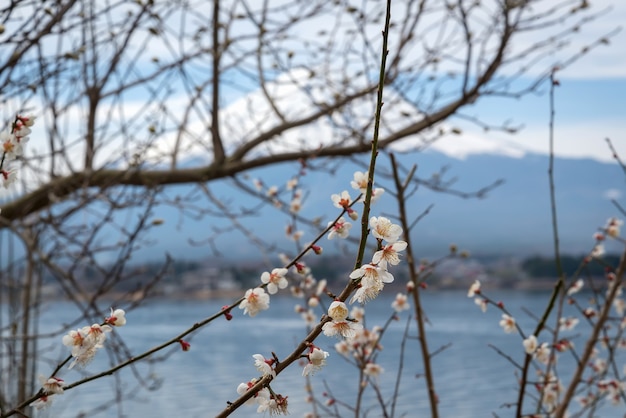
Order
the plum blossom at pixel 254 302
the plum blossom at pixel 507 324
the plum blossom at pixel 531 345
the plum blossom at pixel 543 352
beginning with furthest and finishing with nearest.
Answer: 1. the plum blossom at pixel 507 324
2. the plum blossom at pixel 543 352
3. the plum blossom at pixel 531 345
4. the plum blossom at pixel 254 302

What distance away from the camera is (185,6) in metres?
3.44

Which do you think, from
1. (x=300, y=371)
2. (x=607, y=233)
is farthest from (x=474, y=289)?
(x=300, y=371)

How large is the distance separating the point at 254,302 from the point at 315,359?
0.52 ft

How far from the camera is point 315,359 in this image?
0.94 m

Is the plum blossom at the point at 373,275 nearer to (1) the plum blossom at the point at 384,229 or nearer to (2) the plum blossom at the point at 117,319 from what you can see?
(1) the plum blossom at the point at 384,229

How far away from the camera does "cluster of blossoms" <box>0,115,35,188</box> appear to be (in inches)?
49.2

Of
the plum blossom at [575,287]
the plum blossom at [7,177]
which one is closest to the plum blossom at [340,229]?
the plum blossom at [7,177]

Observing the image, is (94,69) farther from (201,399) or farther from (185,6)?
(201,399)

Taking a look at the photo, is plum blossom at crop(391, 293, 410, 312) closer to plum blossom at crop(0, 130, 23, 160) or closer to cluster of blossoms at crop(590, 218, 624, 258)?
cluster of blossoms at crop(590, 218, 624, 258)

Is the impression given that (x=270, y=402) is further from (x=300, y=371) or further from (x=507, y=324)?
(x=300, y=371)

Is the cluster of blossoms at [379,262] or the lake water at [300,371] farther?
the lake water at [300,371]

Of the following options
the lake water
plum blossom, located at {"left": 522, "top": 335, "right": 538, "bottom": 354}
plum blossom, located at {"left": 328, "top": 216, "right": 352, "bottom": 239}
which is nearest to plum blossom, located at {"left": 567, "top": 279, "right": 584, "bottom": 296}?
the lake water

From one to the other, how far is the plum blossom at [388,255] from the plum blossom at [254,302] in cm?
22

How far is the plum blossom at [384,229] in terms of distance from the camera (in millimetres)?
905
